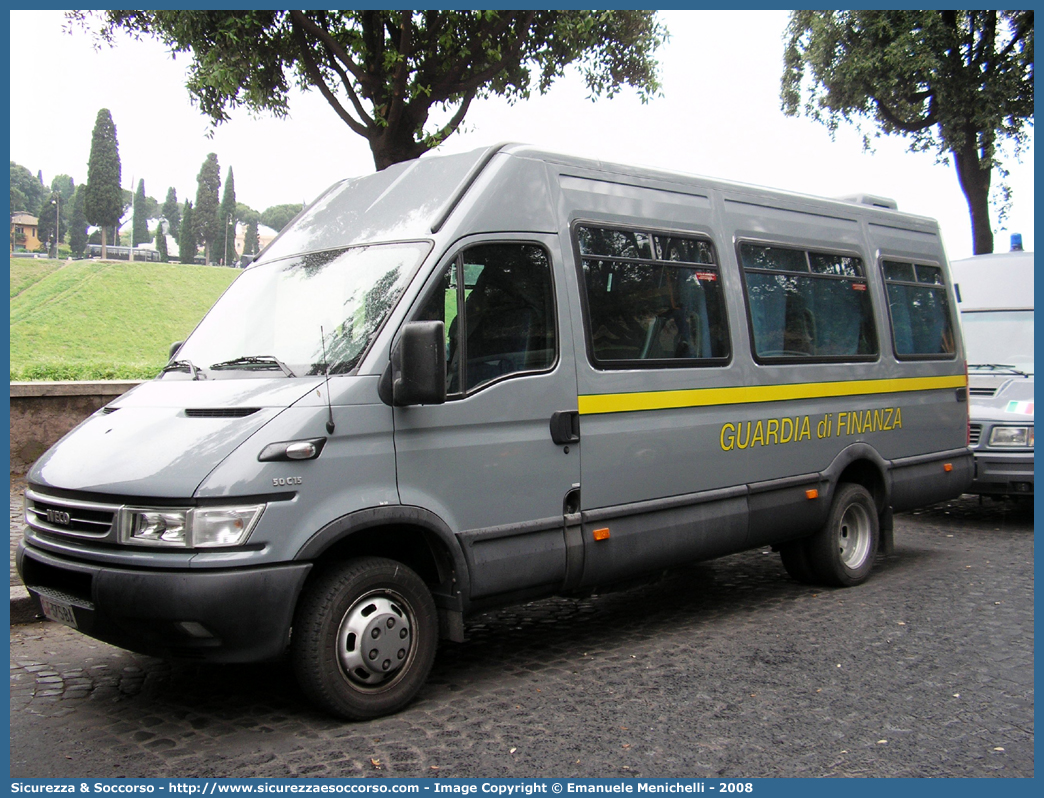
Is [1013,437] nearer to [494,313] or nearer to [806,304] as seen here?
[806,304]

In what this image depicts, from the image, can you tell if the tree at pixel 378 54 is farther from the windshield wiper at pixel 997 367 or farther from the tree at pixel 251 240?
the tree at pixel 251 240

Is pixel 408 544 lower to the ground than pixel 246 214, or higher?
lower

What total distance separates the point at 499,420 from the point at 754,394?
7.56ft

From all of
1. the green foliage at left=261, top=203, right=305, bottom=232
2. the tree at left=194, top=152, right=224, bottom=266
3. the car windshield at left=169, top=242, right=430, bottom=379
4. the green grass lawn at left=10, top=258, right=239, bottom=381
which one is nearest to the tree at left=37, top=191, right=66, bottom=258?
the tree at left=194, top=152, right=224, bottom=266

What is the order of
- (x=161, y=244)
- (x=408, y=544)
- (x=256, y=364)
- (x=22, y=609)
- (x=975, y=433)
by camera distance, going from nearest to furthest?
(x=256, y=364) < (x=408, y=544) < (x=22, y=609) < (x=975, y=433) < (x=161, y=244)

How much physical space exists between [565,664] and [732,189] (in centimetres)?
352

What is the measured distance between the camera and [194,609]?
406cm

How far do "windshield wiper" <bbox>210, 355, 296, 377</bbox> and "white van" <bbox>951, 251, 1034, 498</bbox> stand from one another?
7763mm

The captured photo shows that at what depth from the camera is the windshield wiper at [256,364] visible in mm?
4738

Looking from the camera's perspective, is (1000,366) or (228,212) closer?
(1000,366)

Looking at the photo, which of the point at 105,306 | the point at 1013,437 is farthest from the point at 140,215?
the point at 1013,437

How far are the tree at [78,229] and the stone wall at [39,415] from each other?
10424 cm

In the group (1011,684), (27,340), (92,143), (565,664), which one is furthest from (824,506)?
(92,143)

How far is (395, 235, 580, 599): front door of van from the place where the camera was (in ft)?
15.8
